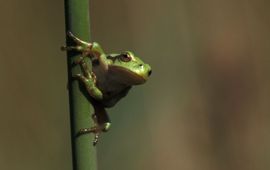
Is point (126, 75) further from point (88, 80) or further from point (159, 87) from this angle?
point (159, 87)

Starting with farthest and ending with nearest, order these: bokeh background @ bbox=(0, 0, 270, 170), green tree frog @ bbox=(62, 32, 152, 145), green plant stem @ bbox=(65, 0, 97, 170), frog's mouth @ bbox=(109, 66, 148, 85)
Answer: bokeh background @ bbox=(0, 0, 270, 170), frog's mouth @ bbox=(109, 66, 148, 85), green tree frog @ bbox=(62, 32, 152, 145), green plant stem @ bbox=(65, 0, 97, 170)

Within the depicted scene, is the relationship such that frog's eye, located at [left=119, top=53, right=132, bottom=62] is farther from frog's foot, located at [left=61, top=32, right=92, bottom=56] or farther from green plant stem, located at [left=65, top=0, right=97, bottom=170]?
green plant stem, located at [left=65, top=0, right=97, bottom=170]

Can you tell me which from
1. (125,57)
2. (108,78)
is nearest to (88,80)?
(108,78)

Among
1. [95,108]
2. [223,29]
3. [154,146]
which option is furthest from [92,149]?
[223,29]

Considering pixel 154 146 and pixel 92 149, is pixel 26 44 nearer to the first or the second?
pixel 154 146

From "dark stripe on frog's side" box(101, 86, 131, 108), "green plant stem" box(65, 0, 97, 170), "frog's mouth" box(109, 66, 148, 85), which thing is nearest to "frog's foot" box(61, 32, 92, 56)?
"green plant stem" box(65, 0, 97, 170)

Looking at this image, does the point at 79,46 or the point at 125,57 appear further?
the point at 125,57
